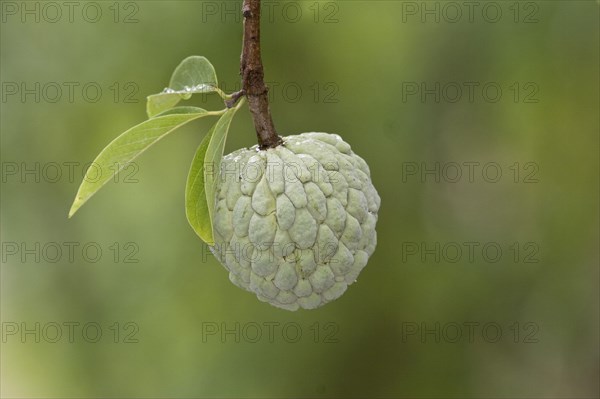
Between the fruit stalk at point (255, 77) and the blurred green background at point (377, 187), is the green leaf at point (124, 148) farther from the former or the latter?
the blurred green background at point (377, 187)

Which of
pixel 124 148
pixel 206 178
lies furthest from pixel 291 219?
pixel 124 148

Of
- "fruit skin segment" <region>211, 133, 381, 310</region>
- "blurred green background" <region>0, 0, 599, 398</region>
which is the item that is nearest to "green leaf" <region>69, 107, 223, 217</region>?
"fruit skin segment" <region>211, 133, 381, 310</region>

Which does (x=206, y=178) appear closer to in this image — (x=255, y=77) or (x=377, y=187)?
(x=255, y=77)

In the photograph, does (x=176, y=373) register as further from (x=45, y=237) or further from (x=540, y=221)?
(x=540, y=221)

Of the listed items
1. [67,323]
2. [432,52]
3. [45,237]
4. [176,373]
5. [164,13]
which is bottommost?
[176,373]

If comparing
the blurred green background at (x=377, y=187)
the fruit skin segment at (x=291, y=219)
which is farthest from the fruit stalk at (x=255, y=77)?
the blurred green background at (x=377, y=187)

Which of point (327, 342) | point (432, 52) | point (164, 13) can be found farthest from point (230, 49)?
point (327, 342)
